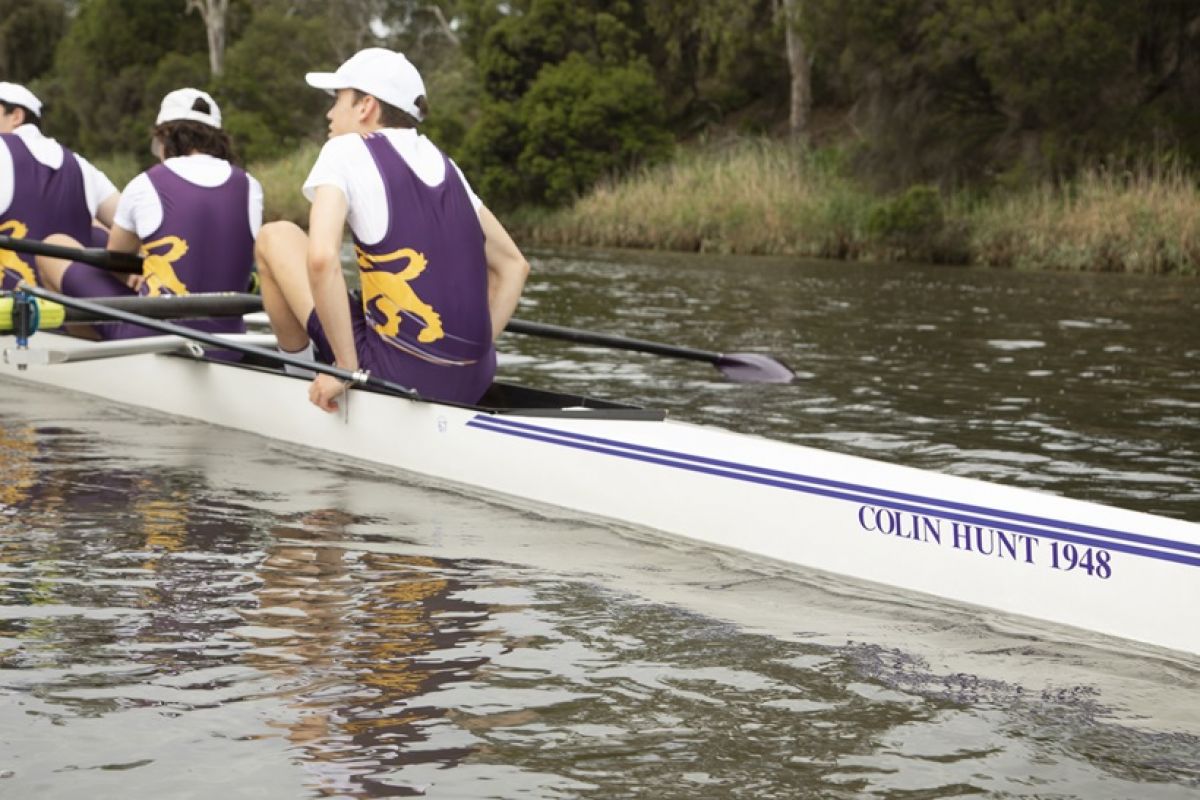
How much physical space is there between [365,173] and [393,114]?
331 mm

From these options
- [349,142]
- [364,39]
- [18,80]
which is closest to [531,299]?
[349,142]

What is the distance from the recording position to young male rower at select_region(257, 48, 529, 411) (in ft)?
23.5

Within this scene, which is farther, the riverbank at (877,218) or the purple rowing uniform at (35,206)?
the riverbank at (877,218)

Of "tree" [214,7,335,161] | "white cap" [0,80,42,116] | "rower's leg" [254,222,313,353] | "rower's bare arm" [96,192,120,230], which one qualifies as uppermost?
"tree" [214,7,335,161]

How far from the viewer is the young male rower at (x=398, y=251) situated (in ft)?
23.5

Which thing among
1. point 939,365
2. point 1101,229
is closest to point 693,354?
point 939,365

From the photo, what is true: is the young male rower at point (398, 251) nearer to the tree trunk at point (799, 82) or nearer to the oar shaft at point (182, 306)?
the oar shaft at point (182, 306)

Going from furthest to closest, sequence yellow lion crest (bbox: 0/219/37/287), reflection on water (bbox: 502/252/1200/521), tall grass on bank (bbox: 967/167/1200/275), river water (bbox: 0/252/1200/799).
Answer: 1. tall grass on bank (bbox: 967/167/1200/275)
2. yellow lion crest (bbox: 0/219/37/287)
3. reflection on water (bbox: 502/252/1200/521)
4. river water (bbox: 0/252/1200/799)

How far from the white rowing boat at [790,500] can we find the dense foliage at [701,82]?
795 inches

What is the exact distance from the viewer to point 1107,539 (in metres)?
5.22

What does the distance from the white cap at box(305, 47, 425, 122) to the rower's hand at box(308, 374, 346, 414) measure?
1157mm

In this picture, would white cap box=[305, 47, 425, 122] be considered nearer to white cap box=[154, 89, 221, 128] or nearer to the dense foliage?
white cap box=[154, 89, 221, 128]

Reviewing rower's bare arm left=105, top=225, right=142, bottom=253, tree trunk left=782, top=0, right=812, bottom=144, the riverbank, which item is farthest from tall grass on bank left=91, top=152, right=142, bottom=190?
rower's bare arm left=105, top=225, right=142, bottom=253

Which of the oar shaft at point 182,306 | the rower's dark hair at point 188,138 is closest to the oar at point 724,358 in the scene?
the oar shaft at point 182,306
